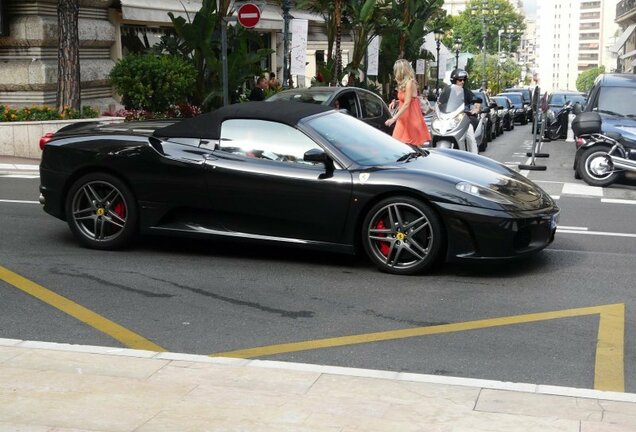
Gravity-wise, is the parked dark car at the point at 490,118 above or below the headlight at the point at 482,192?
below

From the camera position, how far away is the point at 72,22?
2128cm

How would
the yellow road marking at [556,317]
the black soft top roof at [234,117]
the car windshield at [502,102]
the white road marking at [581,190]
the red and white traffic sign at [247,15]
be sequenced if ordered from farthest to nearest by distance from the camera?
the car windshield at [502,102]
the red and white traffic sign at [247,15]
the white road marking at [581,190]
the black soft top roof at [234,117]
the yellow road marking at [556,317]

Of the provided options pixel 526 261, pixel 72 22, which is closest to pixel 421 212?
pixel 526 261

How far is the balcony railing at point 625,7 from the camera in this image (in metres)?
91.0

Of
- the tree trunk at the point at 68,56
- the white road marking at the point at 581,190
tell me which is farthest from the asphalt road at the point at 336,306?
the tree trunk at the point at 68,56

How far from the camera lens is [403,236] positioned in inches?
338

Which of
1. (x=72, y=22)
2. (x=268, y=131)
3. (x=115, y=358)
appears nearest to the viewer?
(x=115, y=358)

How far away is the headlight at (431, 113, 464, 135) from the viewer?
1708cm

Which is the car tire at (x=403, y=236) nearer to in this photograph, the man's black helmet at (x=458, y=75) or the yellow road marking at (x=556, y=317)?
the yellow road marking at (x=556, y=317)

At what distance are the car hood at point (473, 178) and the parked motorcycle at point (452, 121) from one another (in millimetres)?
7344

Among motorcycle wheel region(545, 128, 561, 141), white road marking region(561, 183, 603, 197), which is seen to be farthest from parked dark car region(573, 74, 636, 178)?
motorcycle wheel region(545, 128, 561, 141)

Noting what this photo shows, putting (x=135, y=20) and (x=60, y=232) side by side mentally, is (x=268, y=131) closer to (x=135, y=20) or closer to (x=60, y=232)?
(x=60, y=232)

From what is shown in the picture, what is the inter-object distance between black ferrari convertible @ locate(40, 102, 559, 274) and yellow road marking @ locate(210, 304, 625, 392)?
46.1 inches

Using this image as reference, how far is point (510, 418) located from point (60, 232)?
21.9 feet
